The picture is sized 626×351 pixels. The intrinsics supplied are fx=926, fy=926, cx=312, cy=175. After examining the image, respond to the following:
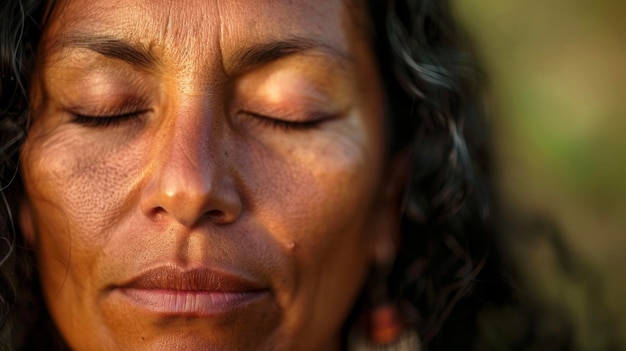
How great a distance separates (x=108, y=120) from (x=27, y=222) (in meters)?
0.31

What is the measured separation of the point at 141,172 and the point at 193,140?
123 millimetres

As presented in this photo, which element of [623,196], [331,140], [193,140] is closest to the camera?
[193,140]

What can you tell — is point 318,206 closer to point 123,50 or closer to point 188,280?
point 188,280

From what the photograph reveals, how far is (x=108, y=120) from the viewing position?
5.98 ft

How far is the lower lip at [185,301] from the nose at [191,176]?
14 centimetres

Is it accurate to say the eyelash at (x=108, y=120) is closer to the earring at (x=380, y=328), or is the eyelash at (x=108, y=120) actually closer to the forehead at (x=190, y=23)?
the forehead at (x=190, y=23)

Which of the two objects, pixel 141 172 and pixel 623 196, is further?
pixel 623 196

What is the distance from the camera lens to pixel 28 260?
197 cm

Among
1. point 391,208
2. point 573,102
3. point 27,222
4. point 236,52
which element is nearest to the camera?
point 236,52

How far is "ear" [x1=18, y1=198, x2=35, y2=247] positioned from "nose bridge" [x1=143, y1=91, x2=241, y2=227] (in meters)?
0.34

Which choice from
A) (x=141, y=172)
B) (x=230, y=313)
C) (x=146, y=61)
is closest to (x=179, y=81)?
(x=146, y=61)

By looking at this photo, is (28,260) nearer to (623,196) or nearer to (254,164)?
(254,164)

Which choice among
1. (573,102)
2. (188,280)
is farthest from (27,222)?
(573,102)

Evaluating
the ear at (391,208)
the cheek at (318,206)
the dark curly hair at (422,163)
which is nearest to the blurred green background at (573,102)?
the dark curly hair at (422,163)
